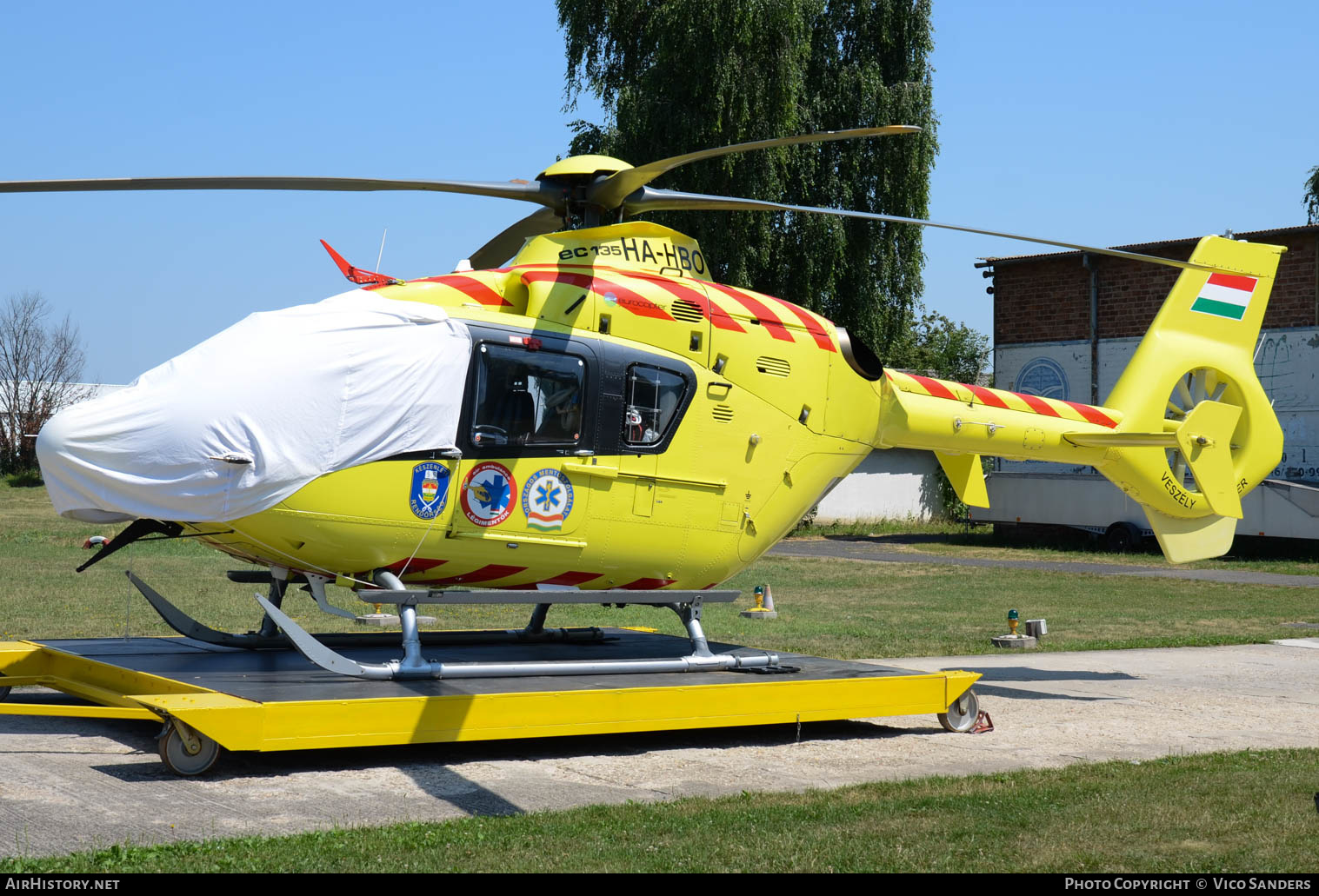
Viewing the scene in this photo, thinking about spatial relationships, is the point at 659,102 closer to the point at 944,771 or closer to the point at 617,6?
the point at 617,6

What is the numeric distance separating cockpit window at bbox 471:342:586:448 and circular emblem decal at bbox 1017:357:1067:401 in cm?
2796

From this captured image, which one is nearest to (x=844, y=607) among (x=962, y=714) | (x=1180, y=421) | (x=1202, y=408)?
(x=1180, y=421)

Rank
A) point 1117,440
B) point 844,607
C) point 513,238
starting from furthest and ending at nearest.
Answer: point 844,607 < point 1117,440 < point 513,238

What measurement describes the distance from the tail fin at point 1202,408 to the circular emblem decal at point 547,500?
6060mm

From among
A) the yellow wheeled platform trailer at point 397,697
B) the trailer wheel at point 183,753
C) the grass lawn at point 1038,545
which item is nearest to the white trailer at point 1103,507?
the grass lawn at point 1038,545

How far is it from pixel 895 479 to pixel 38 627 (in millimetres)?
30676

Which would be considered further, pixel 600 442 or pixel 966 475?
pixel 966 475

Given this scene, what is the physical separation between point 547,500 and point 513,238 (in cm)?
279

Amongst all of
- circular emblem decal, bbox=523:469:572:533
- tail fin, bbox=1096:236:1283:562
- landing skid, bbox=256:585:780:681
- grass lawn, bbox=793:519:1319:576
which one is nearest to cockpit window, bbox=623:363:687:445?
circular emblem decal, bbox=523:469:572:533

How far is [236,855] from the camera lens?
19.0ft

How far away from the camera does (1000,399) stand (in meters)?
12.4

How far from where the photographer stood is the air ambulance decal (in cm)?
1360

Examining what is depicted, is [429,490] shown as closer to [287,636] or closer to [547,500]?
[547,500]

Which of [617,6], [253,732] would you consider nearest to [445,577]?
[253,732]
